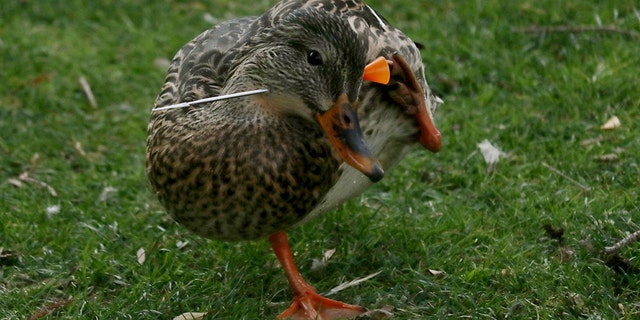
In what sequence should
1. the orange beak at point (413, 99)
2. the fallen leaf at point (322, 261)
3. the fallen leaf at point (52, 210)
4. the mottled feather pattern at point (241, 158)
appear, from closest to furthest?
1. the mottled feather pattern at point (241, 158)
2. the orange beak at point (413, 99)
3. the fallen leaf at point (322, 261)
4. the fallen leaf at point (52, 210)

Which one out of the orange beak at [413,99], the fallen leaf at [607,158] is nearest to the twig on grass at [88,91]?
the orange beak at [413,99]

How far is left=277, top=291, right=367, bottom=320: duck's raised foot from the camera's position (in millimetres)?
4016

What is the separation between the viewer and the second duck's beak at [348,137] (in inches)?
137

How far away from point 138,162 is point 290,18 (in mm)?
2221

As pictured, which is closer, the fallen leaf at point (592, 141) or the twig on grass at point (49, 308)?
the twig on grass at point (49, 308)

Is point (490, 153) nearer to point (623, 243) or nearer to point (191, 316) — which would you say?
point (623, 243)

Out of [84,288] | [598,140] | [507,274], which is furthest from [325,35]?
[598,140]

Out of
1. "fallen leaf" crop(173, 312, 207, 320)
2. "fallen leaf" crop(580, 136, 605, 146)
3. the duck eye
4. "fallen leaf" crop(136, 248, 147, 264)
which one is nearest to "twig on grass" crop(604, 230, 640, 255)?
"fallen leaf" crop(580, 136, 605, 146)

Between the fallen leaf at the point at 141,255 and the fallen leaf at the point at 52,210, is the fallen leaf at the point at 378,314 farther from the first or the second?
the fallen leaf at the point at 52,210

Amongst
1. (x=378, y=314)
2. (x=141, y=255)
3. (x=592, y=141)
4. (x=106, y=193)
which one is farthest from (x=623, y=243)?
(x=106, y=193)

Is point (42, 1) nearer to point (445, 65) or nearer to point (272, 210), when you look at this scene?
point (445, 65)

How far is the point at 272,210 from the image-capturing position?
12.2 feet

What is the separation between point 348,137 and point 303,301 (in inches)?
34.3

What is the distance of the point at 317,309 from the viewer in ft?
13.3
